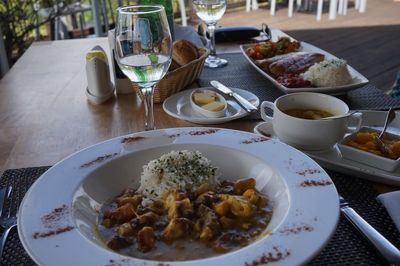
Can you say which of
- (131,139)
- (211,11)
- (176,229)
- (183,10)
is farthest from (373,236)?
(183,10)

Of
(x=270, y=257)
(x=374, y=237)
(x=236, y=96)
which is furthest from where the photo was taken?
(x=236, y=96)

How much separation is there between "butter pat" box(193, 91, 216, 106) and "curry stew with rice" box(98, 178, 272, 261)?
47cm

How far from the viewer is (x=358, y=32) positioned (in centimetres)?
483

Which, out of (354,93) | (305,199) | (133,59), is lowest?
(354,93)

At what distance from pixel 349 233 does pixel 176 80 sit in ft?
2.55

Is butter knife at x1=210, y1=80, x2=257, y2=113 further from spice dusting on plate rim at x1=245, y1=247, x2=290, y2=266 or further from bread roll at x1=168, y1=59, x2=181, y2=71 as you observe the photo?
spice dusting on plate rim at x1=245, y1=247, x2=290, y2=266

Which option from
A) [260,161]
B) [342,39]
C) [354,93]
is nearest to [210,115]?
[260,161]

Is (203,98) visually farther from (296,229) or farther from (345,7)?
(345,7)

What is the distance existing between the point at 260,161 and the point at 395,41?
415 cm

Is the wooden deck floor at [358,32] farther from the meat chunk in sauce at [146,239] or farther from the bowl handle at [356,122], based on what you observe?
the meat chunk in sauce at [146,239]

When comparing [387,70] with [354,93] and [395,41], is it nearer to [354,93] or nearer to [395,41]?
[395,41]

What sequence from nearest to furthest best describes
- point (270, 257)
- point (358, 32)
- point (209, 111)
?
point (270, 257) → point (209, 111) → point (358, 32)

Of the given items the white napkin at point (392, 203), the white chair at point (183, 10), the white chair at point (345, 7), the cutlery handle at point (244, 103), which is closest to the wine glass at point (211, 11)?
the cutlery handle at point (244, 103)

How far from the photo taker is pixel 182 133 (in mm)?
1023
